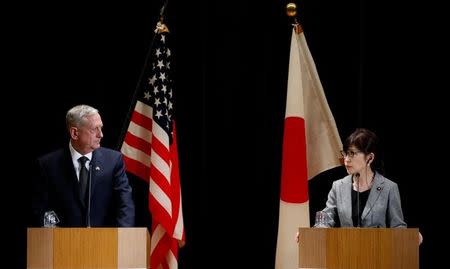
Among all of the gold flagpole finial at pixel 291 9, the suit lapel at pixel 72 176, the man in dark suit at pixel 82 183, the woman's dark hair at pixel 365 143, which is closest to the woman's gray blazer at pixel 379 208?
the woman's dark hair at pixel 365 143

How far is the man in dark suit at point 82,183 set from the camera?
477cm

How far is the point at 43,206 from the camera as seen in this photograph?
15.7ft

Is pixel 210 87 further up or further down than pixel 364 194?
further up

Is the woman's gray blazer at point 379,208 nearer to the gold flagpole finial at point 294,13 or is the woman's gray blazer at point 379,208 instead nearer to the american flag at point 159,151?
the american flag at point 159,151

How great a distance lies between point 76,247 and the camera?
13.7ft

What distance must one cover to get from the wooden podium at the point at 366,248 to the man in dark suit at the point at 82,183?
117 cm

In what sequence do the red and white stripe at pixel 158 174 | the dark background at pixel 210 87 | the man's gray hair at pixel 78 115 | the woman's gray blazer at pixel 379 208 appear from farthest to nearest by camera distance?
the dark background at pixel 210 87, the red and white stripe at pixel 158 174, the man's gray hair at pixel 78 115, the woman's gray blazer at pixel 379 208

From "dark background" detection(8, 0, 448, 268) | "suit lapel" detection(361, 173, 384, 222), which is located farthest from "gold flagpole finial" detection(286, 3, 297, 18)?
"suit lapel" detection(361, 173, 384, 222)

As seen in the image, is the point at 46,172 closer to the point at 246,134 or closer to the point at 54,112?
the point at 54,112

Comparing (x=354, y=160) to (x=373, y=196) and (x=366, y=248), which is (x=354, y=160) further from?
(x=366, y=248)

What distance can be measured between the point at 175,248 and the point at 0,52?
179 cm

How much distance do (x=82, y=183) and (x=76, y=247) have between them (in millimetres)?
692

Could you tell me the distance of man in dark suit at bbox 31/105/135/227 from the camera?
15.7 ft

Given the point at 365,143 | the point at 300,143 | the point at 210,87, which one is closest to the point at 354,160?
the point at 365,143
